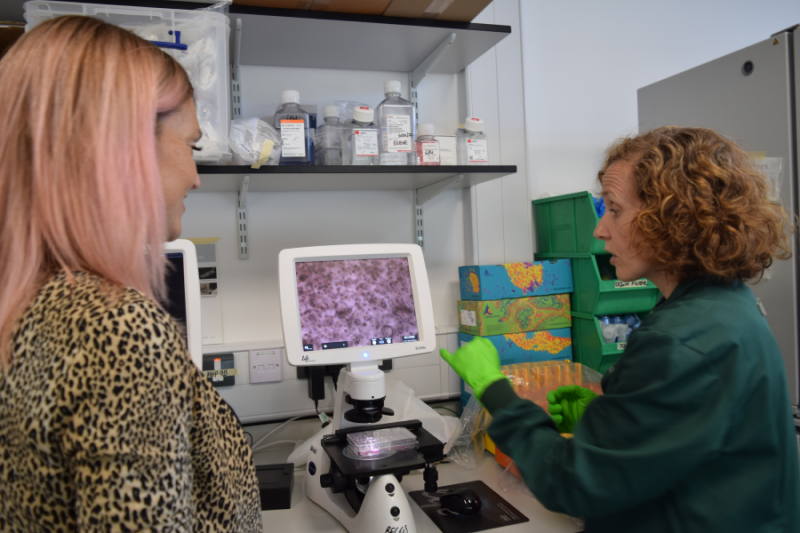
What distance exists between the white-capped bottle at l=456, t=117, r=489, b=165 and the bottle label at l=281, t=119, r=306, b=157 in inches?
18.2

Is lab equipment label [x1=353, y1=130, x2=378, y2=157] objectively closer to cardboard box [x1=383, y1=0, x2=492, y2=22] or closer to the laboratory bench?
cardboard box [x1=383, y1=0, x2=492, y2=22]

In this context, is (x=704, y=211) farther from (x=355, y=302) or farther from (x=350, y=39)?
(x=350, y=39)

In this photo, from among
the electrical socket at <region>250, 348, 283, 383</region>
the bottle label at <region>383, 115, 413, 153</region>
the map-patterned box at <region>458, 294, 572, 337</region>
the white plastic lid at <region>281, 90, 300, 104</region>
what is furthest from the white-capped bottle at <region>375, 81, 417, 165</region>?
the electrical socket at <region>250, 348, 283, 383</region>

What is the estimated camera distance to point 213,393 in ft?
2.04

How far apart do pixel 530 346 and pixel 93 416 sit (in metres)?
1.41

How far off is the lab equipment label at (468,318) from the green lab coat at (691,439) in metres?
0.86

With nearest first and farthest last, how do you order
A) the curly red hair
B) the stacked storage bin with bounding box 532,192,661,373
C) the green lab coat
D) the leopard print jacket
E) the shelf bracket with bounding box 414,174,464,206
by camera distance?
the leopard print jacket, the green lab coat, the curly red hair, the shelf bracket with bounding box 414,174,464,206, the stacked storage bin with bounding box 532,192,661,373

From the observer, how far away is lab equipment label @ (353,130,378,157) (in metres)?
1.37

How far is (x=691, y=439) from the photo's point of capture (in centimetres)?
69

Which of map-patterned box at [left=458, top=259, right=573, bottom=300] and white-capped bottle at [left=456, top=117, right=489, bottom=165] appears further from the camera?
map-patterned box at [left=458, top=259, right=573, bottom=300]

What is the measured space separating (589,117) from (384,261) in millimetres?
1188

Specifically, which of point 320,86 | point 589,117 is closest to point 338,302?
point 320,86

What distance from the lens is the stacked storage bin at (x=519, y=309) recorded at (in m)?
1.63

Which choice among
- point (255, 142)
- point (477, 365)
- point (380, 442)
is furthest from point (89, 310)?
point (255, 142)
